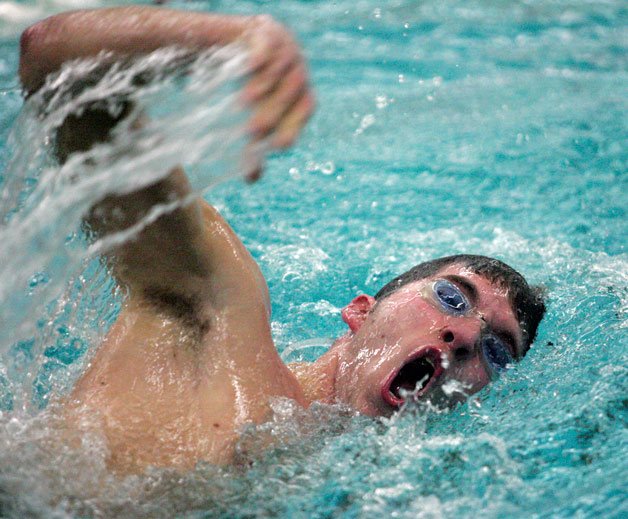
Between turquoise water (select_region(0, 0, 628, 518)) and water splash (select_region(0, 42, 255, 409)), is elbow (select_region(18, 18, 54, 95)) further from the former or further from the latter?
turquoise water (select_region(0, 0, 628, 518))

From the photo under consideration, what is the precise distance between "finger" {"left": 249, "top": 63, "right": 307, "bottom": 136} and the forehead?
44.8 inches

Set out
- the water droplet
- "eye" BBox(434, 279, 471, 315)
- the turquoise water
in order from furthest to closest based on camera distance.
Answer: the water droplet
"eye" BBox(434, 279, 471, 315)
the turquoise water

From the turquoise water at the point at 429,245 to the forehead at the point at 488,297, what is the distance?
18 centimetres

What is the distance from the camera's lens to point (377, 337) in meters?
2.41

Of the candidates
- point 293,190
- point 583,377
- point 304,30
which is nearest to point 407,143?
point 293,190

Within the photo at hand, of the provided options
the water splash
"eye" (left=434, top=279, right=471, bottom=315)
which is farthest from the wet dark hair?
the water splash

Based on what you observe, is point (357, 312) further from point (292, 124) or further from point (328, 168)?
point (328, 168)

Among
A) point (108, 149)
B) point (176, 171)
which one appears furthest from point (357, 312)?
point (108, 149)

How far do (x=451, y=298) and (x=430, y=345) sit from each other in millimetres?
222

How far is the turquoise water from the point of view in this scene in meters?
2.09

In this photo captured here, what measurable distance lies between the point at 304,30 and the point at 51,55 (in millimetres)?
4707

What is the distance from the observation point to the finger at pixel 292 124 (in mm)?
1477

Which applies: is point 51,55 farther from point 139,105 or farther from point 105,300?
point 105,300

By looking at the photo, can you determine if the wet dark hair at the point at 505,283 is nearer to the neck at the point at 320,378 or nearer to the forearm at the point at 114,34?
the neck at the point at 320,378
